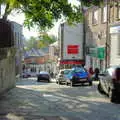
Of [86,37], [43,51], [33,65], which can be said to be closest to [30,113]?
[86,37]

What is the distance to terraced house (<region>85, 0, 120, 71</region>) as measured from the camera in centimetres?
4700

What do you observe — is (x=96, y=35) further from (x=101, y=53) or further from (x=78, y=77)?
(x=78, y=77)

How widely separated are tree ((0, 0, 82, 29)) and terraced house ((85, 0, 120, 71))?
956cm

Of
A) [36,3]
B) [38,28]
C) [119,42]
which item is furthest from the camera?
[119,42]

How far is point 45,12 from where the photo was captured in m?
33.2

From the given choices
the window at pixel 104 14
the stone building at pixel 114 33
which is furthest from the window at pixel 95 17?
the stone building at pixel 114 33

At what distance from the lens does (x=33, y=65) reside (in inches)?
4739

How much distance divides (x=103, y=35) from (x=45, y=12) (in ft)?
71.0

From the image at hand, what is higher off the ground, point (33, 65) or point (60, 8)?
point (60, 8)

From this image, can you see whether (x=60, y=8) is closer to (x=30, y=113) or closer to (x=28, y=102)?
(x=28, y=102)

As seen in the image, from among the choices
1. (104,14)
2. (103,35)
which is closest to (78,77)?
(104,14)

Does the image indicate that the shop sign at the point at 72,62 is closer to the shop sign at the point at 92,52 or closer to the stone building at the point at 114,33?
the shop sign at the point at 92,52

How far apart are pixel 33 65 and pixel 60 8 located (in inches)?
3453

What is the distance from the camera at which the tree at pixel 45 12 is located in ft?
105
